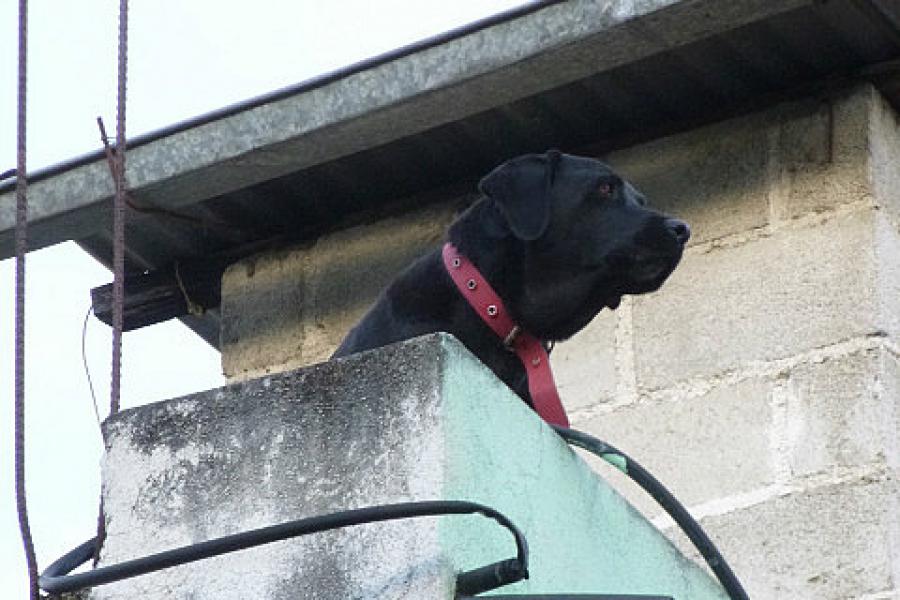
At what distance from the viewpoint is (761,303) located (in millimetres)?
5934

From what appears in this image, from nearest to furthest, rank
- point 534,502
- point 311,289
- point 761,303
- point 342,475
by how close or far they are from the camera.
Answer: point 342,475
point 534,502
point 761,303
point 311,289

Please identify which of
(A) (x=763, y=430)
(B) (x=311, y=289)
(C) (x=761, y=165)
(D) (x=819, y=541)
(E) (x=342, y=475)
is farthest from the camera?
(B) (x=311, y=289)

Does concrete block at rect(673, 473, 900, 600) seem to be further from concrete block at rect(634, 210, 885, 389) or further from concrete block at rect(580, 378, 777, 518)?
concrete block at rect(634, 210, 885, 389)

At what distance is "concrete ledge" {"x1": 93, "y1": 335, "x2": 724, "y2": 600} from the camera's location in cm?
338

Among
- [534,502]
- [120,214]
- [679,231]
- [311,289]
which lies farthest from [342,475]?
[311,289]

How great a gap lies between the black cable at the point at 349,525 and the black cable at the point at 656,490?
68cm

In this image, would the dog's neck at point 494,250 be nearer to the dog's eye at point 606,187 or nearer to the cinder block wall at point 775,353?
the dog's eye at point 606,187

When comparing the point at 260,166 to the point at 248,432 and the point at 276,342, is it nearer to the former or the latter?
the point at 276,342

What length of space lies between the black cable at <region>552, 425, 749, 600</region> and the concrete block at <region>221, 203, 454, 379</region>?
7.77 ft

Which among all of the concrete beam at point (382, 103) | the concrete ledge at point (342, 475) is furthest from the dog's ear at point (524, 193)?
the concrete ledge at point (342, 475)

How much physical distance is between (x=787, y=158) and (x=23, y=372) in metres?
2.84

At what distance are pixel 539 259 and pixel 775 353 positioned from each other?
33.3 inches

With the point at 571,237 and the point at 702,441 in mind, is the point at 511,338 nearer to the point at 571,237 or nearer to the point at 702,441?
the point at 571,237

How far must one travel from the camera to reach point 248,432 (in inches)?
141
